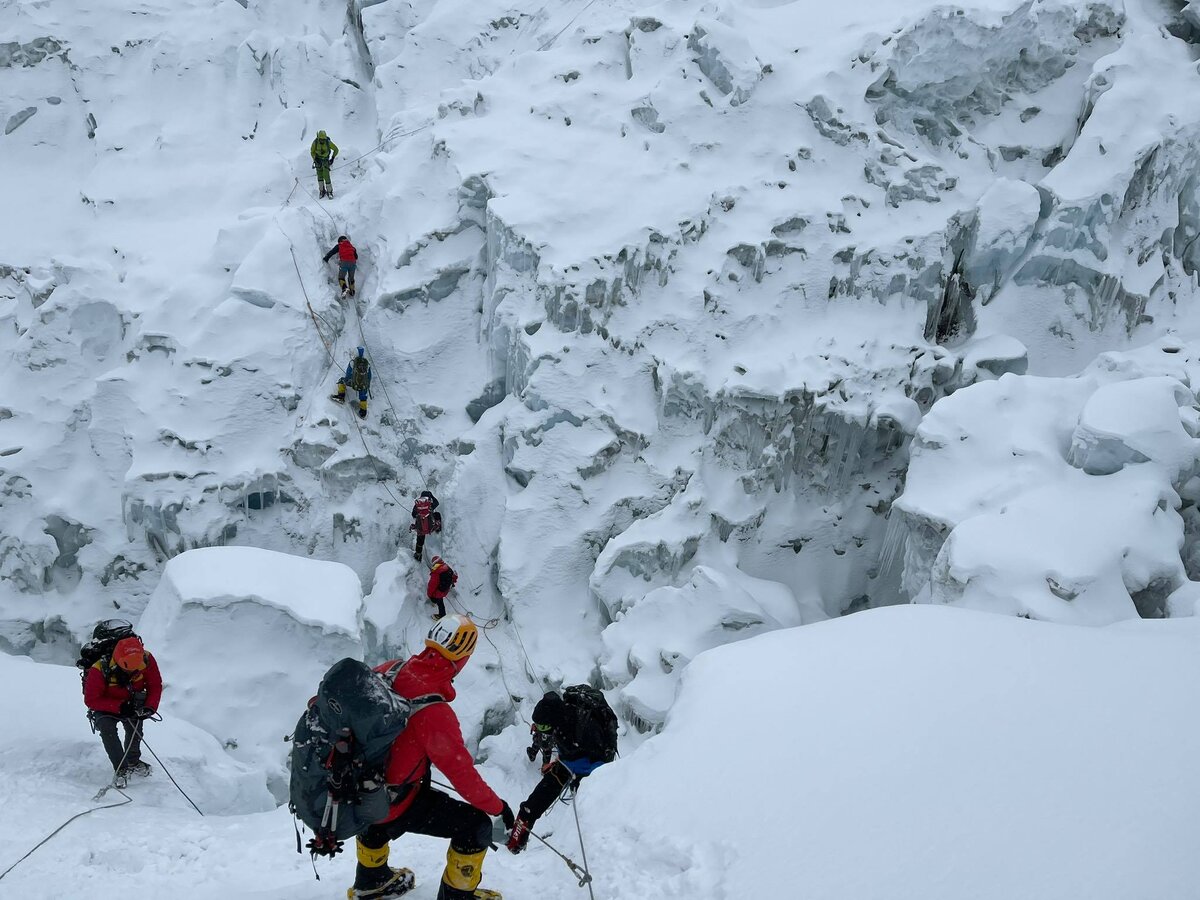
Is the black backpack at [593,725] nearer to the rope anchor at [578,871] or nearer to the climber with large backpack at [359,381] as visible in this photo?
the rope anchor at [578,871]

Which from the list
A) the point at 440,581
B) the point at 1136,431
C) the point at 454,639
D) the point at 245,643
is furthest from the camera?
the point at 440,581

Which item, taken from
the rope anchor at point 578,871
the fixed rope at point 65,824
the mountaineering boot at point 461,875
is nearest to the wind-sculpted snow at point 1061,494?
the rope anchor at point 578,871

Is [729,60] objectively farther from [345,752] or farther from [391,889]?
[391,889]

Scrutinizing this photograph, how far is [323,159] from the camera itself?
49.2ft

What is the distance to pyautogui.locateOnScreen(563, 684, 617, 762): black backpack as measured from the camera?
18.8 feet

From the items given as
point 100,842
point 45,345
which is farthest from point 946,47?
point 45,345

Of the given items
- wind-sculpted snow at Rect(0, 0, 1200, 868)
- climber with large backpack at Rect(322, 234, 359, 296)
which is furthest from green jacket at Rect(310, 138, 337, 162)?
climber with large backpack at Rect(322, 234, 359, 296)

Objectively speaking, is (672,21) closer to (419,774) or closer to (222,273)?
(222,273)

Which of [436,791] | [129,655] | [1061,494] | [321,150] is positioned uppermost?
[321,150]

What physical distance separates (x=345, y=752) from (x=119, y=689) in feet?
13.9

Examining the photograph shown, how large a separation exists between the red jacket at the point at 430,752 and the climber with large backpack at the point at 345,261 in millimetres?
11165

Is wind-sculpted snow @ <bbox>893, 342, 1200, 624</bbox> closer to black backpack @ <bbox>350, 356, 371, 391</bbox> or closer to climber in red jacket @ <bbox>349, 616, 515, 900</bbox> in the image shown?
climber in red jacket @ <bbox>349, 616, 515, 900</bbox>

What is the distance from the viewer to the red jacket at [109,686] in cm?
672

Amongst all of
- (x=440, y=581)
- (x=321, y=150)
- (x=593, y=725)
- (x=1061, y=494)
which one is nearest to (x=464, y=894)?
(x=593, y=725)
